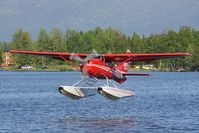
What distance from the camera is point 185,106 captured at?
3366cm

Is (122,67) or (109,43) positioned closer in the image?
(122,67)

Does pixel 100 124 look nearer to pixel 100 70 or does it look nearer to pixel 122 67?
pixel 100 70

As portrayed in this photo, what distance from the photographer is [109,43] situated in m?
136

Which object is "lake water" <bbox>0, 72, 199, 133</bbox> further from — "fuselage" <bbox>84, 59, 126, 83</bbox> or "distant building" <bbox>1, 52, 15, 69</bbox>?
"distant building" <bbox>1, 52, 15, 69</bbox>

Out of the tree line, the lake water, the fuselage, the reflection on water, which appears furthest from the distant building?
the reflection on water

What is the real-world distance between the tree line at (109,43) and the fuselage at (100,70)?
102 meters

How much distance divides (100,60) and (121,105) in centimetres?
727

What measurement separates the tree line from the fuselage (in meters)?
102

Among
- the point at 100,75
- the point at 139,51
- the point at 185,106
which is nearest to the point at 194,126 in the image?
the point at 100,75

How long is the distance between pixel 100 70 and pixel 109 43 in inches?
4247

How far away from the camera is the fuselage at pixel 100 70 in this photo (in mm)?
27625

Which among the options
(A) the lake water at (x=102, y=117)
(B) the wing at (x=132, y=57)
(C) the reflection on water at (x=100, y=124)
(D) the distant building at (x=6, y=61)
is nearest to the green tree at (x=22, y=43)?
(D) the distant building at (x=6, y=61)

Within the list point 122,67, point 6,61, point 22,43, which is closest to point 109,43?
point 22,43

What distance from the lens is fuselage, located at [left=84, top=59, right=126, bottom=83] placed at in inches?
1088
